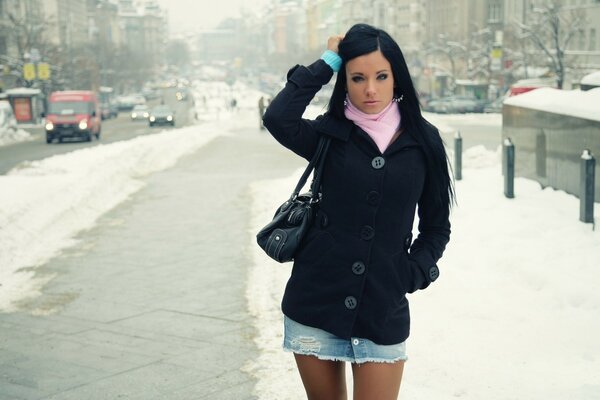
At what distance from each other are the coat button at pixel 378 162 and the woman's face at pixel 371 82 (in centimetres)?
17

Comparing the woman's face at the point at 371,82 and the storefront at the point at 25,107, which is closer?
the woman's face at the point at 371,82

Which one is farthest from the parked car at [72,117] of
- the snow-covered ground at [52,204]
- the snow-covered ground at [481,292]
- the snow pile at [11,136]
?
the snow-covered ground at [481,292]

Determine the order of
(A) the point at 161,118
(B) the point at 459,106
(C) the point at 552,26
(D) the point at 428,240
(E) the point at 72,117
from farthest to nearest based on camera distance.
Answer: (B) the point at 459,106 < (A) the point at 161,118 < (C) the point at 552,26 < (E) the point at 72,117 < (D) the point at 428,240

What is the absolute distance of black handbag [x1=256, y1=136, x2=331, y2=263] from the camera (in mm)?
3297

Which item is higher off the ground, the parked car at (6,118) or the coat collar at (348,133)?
the coat collar at (348,133)

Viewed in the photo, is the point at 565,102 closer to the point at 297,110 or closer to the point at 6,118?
the point at 297,110

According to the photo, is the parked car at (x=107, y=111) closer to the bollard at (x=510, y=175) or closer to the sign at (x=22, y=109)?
the sign at (x=22, y=109)

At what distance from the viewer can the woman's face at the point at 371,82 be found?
10.7ft

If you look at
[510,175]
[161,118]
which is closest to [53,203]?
[510,175]

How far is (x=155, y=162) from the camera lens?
23.0 meters

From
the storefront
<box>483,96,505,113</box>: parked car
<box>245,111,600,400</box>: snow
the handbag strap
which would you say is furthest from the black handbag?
the storefront

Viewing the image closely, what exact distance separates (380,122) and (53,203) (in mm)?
11266

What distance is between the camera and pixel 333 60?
3312mm

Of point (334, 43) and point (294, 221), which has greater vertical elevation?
point (334, 43)
